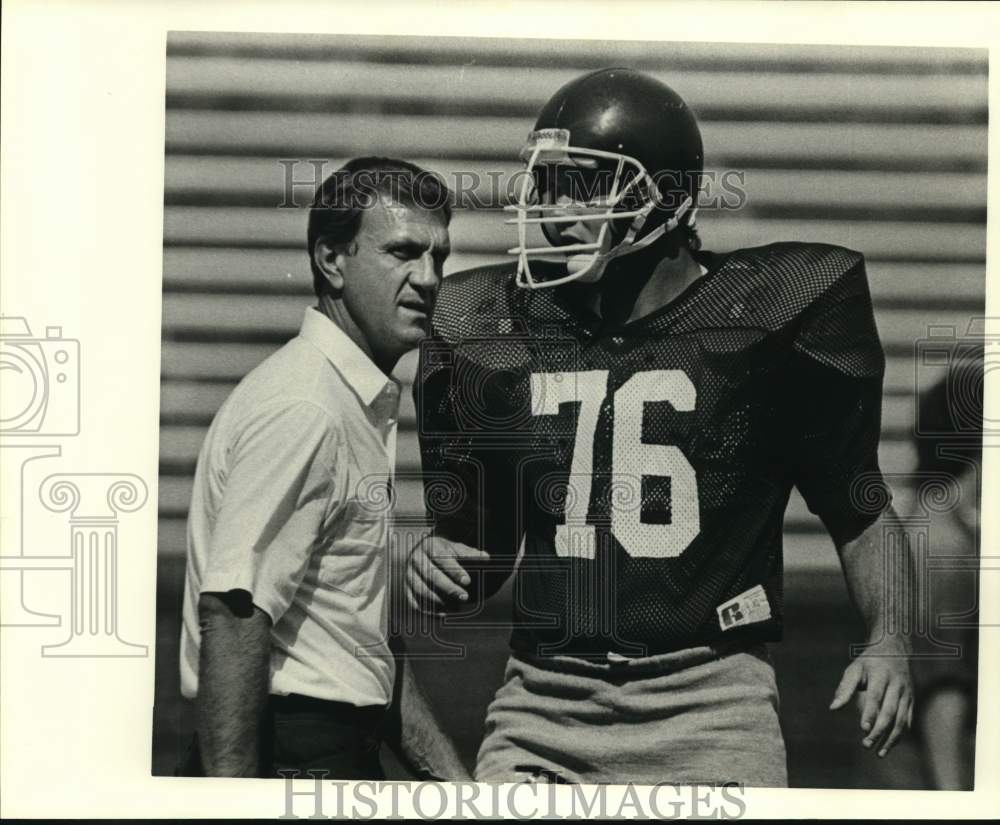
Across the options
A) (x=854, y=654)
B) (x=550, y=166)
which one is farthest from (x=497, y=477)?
(x=854, y=654)

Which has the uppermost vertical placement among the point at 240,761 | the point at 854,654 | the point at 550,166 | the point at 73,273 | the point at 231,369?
the point at 550,166

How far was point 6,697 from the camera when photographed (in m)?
3.49

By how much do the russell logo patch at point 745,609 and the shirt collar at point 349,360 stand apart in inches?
41.2

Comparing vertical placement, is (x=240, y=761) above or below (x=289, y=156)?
below

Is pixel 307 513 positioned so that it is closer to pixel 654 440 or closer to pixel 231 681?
pixel 231 681

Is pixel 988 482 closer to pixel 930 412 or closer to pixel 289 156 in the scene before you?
pixel 930 412

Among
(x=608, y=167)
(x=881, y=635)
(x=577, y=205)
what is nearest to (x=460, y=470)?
(x=577, y=205)

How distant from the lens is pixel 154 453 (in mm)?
3480

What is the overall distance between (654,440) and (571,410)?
232 mm

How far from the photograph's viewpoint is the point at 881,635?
3.46 metres

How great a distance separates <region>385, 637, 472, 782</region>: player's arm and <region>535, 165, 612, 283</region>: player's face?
1.12 meters

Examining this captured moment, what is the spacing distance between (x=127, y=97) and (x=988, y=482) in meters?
2.61

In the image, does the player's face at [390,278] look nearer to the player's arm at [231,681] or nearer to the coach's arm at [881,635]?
the player's arm at [231,681]

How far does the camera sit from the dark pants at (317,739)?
3342 mm
